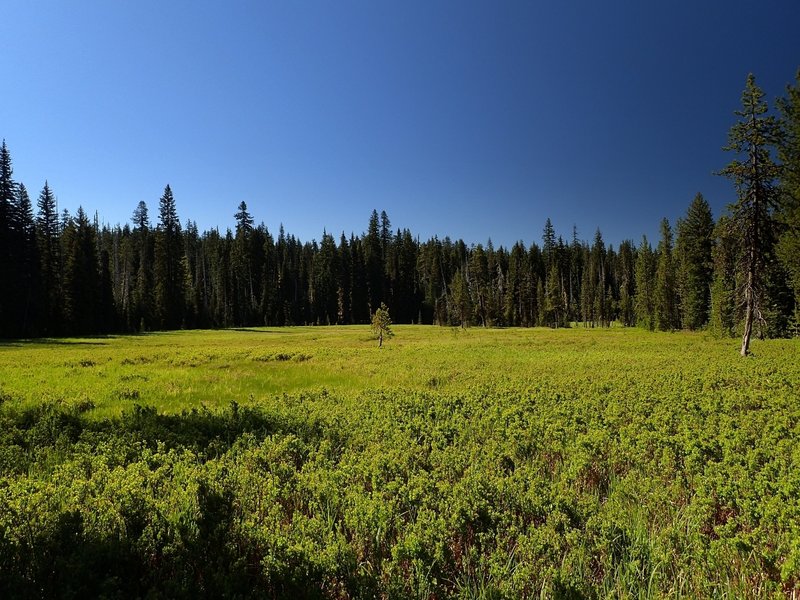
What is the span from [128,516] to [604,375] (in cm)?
1662

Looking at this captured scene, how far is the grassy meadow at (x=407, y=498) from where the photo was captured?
395 cm

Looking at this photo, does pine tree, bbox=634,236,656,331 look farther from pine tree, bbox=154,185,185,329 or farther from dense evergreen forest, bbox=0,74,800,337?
pine tree, bbox=154,185,185,329

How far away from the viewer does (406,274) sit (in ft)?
362

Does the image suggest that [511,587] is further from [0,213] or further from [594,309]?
[594,309]

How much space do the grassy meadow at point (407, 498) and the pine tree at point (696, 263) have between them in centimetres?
5840

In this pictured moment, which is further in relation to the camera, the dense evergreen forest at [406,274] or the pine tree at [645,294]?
the pine tree at [645,294]

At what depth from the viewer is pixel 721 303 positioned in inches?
1861

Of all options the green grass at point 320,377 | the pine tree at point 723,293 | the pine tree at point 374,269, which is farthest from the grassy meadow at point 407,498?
the pine tree at point 374,269

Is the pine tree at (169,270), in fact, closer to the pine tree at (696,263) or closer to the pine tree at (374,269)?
the pine tree at (374,269)

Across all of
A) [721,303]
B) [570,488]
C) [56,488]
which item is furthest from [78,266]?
[721,303]

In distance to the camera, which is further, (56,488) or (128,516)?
(56,488)

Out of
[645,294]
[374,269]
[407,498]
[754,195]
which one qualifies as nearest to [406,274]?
[374,269]

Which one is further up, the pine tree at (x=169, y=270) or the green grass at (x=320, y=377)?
the pine tree at (x=169, y=270)

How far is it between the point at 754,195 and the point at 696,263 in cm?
4081
